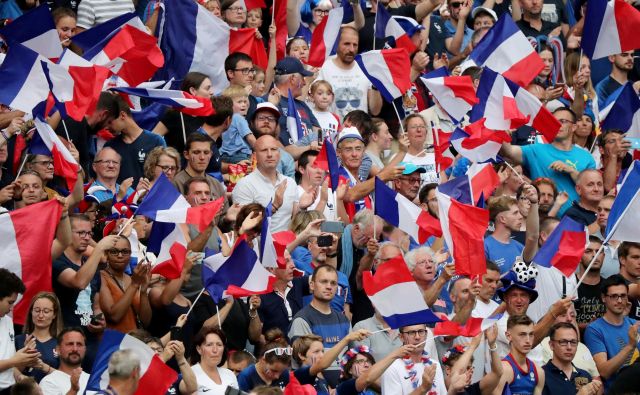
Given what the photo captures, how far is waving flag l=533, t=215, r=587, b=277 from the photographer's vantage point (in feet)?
46.0

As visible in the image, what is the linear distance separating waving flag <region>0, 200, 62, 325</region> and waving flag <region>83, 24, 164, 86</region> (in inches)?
112

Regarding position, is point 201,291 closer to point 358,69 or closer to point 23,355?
point 23,355

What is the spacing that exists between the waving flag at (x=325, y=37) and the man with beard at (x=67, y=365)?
6.79 m

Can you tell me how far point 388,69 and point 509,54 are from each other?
117 centimetres

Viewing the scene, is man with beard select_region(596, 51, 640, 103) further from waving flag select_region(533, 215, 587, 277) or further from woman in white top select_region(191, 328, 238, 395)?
woman in white top select_region(191, 328, 238, 395)

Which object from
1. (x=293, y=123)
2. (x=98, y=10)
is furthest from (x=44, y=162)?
(x=98, y=10)

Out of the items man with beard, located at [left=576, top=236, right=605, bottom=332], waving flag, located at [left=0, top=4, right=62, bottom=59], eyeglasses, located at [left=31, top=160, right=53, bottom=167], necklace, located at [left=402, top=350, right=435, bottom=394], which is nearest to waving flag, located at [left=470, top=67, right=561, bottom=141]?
man with beard, located at [left=576, top=236, right=605, bottom=332]

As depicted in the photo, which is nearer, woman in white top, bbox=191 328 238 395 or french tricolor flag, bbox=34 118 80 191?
woman in white top, bbox=191 328 238 395

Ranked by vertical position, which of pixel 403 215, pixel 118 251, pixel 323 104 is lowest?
pixel 323 104

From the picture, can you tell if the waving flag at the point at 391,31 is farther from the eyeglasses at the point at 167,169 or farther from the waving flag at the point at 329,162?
the eyeglasses at the point at 167,169

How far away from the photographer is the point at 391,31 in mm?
18719

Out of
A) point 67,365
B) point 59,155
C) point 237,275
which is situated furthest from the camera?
point 59,155

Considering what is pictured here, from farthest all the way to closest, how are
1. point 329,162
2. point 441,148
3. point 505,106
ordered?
1. point 441,148
2. point 505,106
3. point 329,162

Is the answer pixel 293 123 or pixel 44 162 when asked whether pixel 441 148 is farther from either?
pixel 44 162
